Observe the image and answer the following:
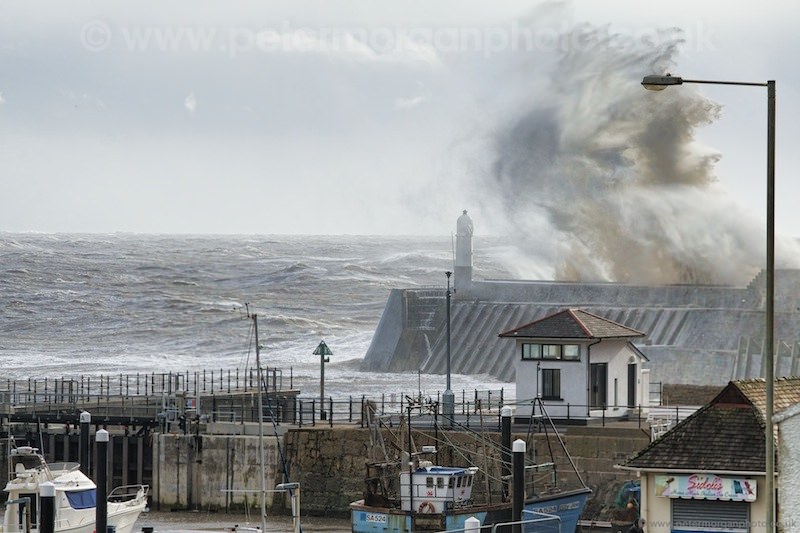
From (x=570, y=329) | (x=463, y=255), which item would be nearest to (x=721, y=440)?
(x=570, y=329)

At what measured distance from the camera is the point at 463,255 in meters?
73.0

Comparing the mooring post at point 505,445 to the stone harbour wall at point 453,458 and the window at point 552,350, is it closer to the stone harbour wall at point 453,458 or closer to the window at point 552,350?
the stone harbour wall at point 453,458

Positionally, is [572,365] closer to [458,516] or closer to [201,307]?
[458,516]

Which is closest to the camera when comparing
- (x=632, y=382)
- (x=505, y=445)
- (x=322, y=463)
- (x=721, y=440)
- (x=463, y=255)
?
(x=721, y=440)

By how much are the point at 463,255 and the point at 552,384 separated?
121 ft

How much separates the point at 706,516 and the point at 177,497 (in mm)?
16095

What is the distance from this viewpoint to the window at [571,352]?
35906mm

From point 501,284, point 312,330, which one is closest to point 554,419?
point 501,284

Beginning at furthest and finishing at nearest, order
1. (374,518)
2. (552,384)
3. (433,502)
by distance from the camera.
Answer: (552,384), (374,518), (433,502)

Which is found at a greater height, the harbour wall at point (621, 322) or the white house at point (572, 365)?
the harbour wall at point (621, 322)

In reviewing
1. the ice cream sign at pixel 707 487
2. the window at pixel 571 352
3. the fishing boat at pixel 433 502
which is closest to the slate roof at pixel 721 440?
the ice cream sign at pixel 707 487

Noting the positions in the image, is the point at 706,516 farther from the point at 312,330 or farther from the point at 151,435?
the point at 312,330

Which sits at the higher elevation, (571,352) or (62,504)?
(571,352)

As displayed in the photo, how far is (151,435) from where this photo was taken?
38562 mm
